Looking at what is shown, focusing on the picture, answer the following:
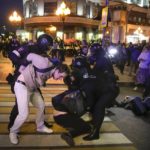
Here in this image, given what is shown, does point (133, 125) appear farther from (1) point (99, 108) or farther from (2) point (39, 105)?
(2) point (39, 105)

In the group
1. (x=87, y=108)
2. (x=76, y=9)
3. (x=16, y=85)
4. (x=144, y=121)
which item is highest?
(x=76, y=9)

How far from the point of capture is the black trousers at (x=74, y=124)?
21.3 feet

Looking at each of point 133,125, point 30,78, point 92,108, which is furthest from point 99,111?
point 133,125

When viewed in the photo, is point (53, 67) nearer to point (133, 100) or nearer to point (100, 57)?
point (100, 57)

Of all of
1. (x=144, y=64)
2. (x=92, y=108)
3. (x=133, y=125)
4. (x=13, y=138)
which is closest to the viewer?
(x=13, y=138)

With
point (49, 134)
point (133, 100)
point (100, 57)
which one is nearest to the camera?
point (49, 134)

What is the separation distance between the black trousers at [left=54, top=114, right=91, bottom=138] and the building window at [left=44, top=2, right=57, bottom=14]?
53507 millimetres

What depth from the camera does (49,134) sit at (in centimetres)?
686

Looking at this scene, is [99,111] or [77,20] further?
[77,20]

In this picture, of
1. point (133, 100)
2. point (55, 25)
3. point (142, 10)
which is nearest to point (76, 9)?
point (55, 25)

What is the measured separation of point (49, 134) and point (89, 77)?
1.38m

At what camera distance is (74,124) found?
656cm

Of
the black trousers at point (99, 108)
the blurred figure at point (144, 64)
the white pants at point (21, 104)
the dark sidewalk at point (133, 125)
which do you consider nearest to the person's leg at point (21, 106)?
the white pants at point (21, 104)

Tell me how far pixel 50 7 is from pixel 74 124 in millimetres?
54394
